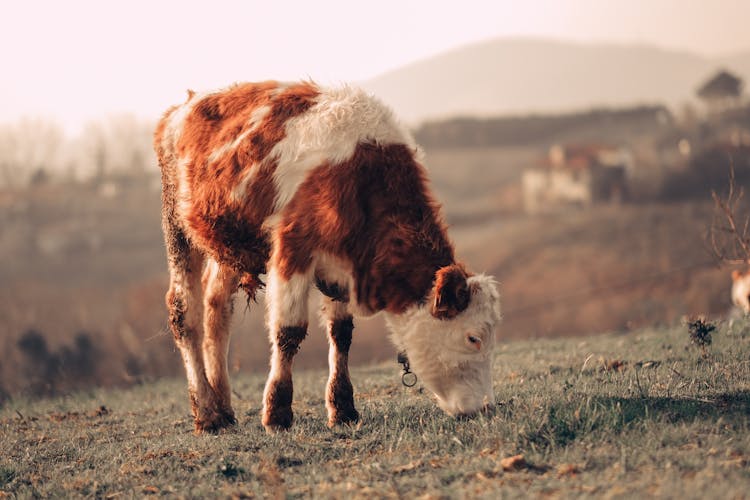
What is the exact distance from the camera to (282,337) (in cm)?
691

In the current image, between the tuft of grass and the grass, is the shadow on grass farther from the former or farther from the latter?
the tuft of grass

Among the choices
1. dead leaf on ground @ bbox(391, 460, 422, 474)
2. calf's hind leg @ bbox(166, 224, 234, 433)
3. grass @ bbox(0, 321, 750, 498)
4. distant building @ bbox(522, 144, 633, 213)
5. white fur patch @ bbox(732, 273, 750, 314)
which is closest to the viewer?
grass @ bbox(0, 321, 750, 498)

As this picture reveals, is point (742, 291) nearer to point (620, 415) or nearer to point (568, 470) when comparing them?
point (620, 415)

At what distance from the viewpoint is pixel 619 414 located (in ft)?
19.0

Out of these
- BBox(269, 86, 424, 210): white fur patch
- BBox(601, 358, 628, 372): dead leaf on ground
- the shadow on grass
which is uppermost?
BBox(269, 86, 424, 210): white fur patch

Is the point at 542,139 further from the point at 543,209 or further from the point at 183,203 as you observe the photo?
the point at 183,203

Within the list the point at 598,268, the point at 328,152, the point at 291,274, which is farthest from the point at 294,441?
the point at 598,268

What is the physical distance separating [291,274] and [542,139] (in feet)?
266

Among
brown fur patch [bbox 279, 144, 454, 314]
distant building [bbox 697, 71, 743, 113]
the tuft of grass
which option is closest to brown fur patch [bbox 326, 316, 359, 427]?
brown fur patch [bbox 279, 144, 454, 314]

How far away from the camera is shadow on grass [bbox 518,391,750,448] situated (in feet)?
18.2

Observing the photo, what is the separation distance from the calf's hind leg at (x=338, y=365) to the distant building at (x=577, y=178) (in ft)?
223

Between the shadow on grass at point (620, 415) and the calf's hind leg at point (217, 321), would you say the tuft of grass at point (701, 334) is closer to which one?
the shadow on grass at point (620, 415)

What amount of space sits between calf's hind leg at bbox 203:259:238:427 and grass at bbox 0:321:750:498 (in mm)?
511

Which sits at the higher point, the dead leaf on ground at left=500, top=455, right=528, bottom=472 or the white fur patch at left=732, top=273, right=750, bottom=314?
the dead leaf on ground at left=500, top=455, right=528, bottom=472
